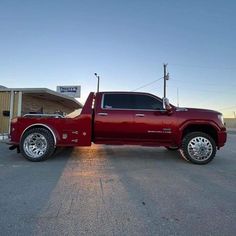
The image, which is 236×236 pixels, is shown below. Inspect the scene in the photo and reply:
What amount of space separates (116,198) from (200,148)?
4.20 metres

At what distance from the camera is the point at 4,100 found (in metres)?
17.0

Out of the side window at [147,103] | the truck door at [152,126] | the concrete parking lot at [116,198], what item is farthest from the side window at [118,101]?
the concrete parking lot at [116,198]

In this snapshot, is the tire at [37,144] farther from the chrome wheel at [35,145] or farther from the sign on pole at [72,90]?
the sign on pole at [72,90]

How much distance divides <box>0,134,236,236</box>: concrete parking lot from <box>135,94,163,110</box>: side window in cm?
158

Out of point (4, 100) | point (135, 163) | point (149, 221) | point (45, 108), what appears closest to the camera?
point (149, 221)

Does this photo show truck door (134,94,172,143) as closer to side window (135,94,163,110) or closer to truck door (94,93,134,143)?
side window (135,94,163,110)

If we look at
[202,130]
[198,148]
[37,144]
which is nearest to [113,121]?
[37,144]

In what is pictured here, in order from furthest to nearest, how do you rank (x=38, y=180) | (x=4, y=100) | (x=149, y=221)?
(x=4, y=100), (x=38, y=180), (x=149, y=221)

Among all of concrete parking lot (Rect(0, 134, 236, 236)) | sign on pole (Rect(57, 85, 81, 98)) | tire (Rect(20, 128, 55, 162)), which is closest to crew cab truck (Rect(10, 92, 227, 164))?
tire (Rect(20, 128, 55, 162))

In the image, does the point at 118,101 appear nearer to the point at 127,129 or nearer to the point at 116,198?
the point at 127,129

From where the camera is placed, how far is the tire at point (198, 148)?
27.5ft

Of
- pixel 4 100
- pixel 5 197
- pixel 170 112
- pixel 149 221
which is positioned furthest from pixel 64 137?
pixel 4 100

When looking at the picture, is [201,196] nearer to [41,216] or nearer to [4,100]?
[41,216]

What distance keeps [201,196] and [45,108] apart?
18.7 m
